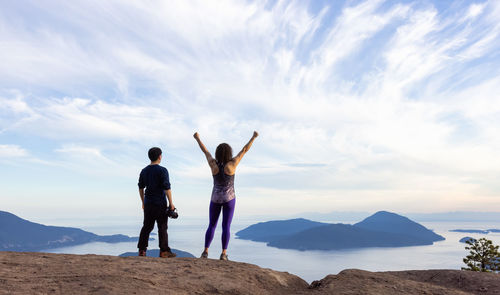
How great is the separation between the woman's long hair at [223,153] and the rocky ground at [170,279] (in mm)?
2600

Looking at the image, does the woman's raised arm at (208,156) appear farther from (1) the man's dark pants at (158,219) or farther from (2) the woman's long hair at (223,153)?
(1) the man's dark pants at (158,219)

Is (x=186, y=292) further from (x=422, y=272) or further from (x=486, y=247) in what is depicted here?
(x=486, y=247)

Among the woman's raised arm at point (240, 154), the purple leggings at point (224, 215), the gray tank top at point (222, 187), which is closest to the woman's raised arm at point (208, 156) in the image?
the gray tank top at point (222, 187)

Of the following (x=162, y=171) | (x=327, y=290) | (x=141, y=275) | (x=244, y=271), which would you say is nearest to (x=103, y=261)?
(x=141, y=275)

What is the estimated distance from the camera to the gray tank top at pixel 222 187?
842cm

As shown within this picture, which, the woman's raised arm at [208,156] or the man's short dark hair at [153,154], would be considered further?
the man's short dark hair at [153,154]

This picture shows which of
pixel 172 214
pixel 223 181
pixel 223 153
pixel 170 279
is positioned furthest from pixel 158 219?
pixel 223 153

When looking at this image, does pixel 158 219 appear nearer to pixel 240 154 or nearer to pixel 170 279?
pixel 170 279

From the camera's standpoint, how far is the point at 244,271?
7898 mm

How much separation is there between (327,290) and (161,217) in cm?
459

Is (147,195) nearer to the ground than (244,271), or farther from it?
farther from it

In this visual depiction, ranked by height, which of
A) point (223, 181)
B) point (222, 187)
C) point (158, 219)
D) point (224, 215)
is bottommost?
point (158, 219)

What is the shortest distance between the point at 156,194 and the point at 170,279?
8.74ft

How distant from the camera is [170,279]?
22.3 ft
